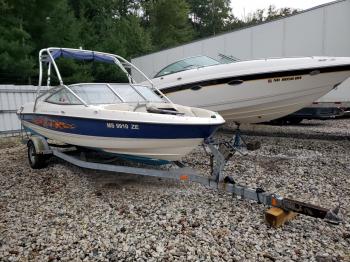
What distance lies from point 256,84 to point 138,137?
3170mm

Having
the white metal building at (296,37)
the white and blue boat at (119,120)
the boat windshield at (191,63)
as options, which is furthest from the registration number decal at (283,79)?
the white and blue boat at (119,120)

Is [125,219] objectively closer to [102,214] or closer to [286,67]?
[102,214]

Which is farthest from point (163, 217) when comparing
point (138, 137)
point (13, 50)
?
point (13, 50)

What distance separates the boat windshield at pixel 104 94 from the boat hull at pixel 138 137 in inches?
14.6

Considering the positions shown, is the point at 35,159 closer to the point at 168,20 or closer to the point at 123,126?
the point at 123,126

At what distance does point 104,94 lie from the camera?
475cm

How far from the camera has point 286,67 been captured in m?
5.81

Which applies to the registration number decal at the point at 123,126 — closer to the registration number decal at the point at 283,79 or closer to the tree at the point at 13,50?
the registration number decal at the point at 283,79

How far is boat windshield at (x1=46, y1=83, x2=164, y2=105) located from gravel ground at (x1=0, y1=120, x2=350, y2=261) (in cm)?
119

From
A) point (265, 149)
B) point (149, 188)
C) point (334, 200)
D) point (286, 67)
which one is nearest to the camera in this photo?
point (334, 200)

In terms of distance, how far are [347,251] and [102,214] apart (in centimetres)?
241

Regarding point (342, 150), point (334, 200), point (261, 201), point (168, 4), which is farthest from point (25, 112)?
point (168, 4)

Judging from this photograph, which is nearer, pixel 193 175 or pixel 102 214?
pixel 102 214

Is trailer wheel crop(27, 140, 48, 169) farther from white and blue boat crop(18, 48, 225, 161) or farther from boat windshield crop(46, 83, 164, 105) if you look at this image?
boat windshield crop(46, 83, 164, 105)
